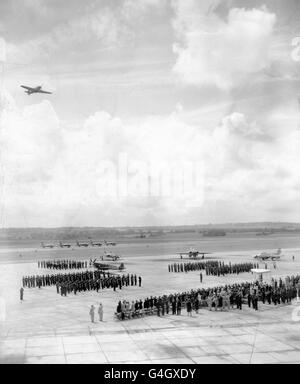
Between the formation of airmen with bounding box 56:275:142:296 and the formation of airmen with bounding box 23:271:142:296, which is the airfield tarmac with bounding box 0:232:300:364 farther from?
the formation of airmen with bounding box 23:271:142:296

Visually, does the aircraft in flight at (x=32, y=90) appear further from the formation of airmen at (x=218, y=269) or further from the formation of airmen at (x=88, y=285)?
the formation of airmen at (x=218, y=269)

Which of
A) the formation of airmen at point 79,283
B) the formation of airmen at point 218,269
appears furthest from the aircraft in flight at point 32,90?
the formation of airmen at point 218,269

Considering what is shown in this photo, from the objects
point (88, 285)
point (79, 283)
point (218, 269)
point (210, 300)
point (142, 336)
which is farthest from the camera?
point (218, 269)

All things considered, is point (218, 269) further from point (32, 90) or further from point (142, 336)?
point (32, 90)

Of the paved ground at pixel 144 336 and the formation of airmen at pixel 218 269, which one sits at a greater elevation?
the paved ground at pixel 144 336

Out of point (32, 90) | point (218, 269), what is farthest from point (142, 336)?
point (218, 269)

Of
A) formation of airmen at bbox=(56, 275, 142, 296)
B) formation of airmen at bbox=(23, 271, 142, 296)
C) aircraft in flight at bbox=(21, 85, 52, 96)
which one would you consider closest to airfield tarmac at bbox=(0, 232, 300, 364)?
formation of airmen at bbox=(56, 275, 142, 296)

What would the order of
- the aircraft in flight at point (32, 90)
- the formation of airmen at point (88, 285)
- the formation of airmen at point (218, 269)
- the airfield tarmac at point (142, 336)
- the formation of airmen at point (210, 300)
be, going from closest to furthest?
the airfield tarmac at point (142, 336) < the formation of airmen at point (210, 300) < the aircraft in flight at point (32, 90) < the formation of airmen at point (88, 285) < the formation of airmen at point (218, 269)

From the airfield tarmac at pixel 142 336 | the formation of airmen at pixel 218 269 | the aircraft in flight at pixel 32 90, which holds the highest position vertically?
the aircraft in flight at pixel 32 90

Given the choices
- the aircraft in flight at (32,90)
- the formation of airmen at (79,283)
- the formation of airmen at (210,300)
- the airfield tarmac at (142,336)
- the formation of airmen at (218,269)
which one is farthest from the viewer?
the formation of airmen at (218,269)
